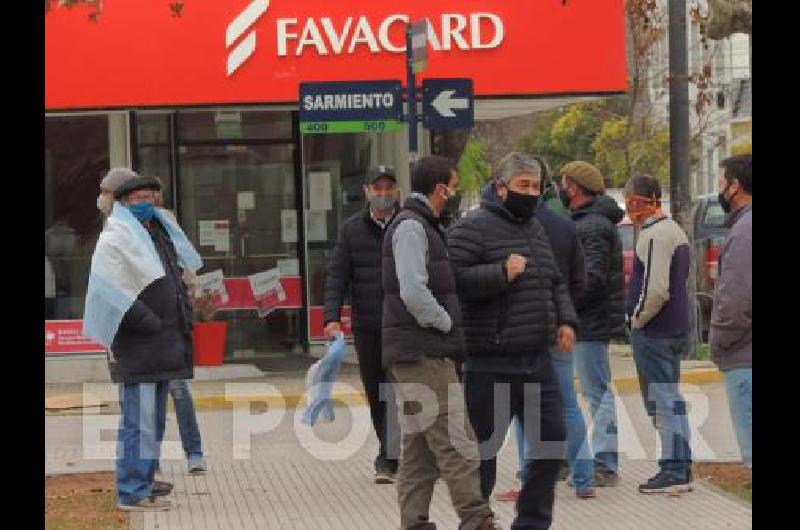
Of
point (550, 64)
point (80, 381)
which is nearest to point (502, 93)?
point (550, 64)

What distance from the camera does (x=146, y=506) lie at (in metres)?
10.3

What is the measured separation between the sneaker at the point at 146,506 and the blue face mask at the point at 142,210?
166 centimetres

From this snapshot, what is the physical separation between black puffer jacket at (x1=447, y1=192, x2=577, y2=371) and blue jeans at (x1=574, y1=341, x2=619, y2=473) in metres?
1.90

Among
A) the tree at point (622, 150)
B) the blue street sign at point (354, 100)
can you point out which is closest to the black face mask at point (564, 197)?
the blue street sign at point (354, 100)

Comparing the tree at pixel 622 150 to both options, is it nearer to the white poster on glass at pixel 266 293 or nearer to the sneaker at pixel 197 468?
the white poster on glass at pixel 266 293

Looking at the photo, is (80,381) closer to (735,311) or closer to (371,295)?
(371,295)

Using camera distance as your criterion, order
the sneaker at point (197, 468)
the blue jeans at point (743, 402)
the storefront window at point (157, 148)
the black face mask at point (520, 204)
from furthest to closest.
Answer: the storefront window at point (157, 148), the sneaker at point (197, 468), the blue jeans at point (743, 402), the black face mask at point (520, 204)

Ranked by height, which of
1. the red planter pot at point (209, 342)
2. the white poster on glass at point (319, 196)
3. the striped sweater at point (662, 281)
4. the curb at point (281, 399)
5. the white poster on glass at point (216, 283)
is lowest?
the curb at point (281, 399)

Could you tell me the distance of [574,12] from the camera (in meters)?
17.9

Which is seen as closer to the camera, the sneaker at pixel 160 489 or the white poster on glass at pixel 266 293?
the sneaker at pixel 160 489

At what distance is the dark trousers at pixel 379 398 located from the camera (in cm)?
1120

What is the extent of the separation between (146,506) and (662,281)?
3.28 m
